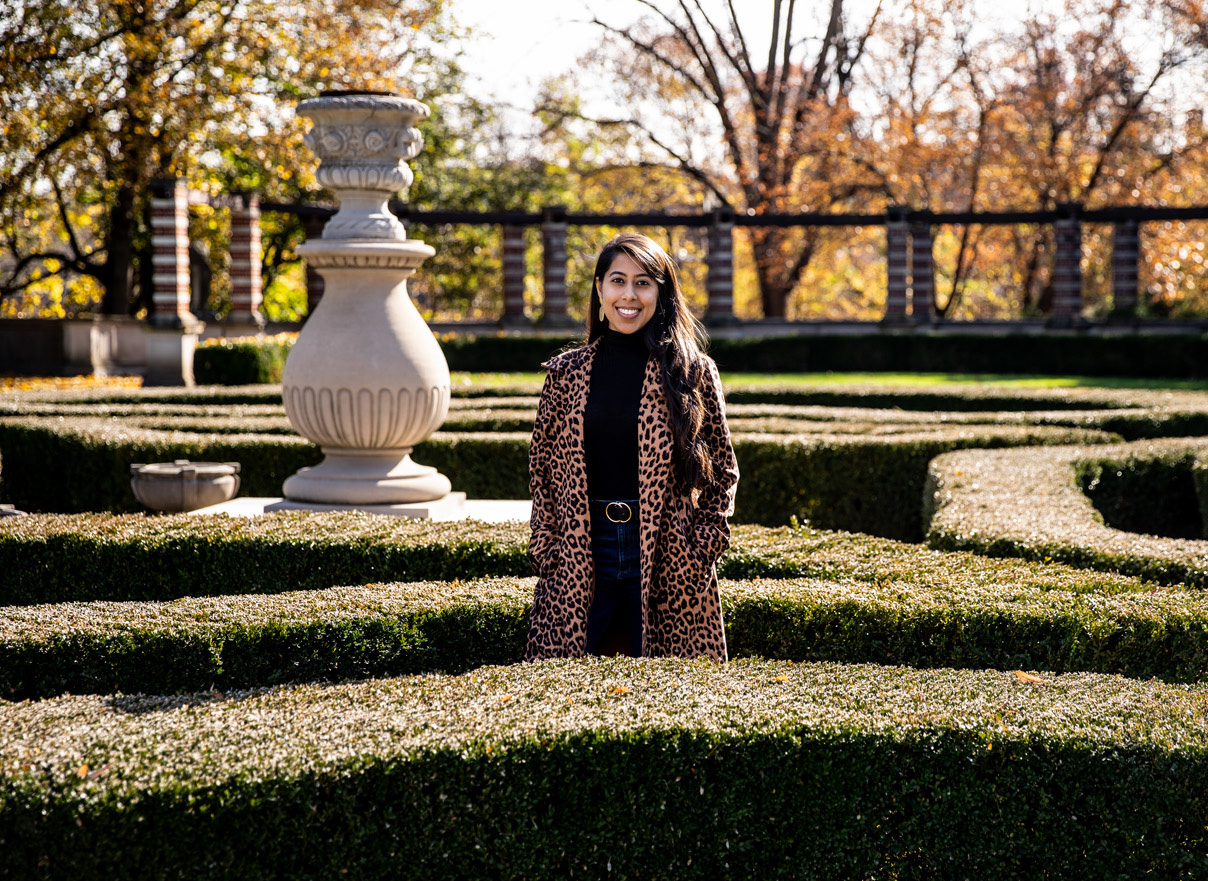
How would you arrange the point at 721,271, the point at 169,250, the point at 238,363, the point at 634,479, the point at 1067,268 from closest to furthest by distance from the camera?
the point at 634,479 < the point at 238,363 < the point at 169,250 < the point at 1067,268 < the point at 721,271

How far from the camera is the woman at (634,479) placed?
395 centimetres

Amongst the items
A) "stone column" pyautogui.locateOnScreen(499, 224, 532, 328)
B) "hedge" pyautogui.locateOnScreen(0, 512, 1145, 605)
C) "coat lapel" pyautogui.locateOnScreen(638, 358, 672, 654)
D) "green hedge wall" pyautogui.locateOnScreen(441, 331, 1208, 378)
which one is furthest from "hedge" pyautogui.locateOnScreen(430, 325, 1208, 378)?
"coat lapel" pyautogui.locateOnScreen(638, 358, 672, 654)

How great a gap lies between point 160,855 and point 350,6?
2474cm

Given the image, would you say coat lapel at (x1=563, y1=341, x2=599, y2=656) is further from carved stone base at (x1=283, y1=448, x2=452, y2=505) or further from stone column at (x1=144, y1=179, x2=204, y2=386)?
stone column at (x1=144, y1=179, x2=204, y2=386)

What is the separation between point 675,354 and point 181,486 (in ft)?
15.5

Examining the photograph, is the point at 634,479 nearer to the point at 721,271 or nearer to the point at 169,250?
the point at 169,250

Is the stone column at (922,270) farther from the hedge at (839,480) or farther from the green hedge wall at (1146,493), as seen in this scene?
the hedge at (839,480)

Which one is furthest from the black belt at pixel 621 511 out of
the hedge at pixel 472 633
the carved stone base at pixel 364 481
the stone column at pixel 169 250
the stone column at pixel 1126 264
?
the stone column at pixel 1126 264

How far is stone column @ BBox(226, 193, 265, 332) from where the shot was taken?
2753cm

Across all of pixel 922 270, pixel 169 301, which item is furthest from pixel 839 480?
pixel 922 270

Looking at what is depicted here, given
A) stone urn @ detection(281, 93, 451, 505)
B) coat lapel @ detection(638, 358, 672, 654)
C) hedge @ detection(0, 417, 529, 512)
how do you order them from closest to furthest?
1. coat lapel @ detection(638, 358, 672, 654)
2. stone urn @ detection(281, 93, 451, 505)
3. hedge @ detection(0, 417, 529, 512)

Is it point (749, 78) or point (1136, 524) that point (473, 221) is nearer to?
point (749, 78)

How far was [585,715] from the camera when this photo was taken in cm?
334

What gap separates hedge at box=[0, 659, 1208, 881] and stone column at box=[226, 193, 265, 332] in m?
25.3
